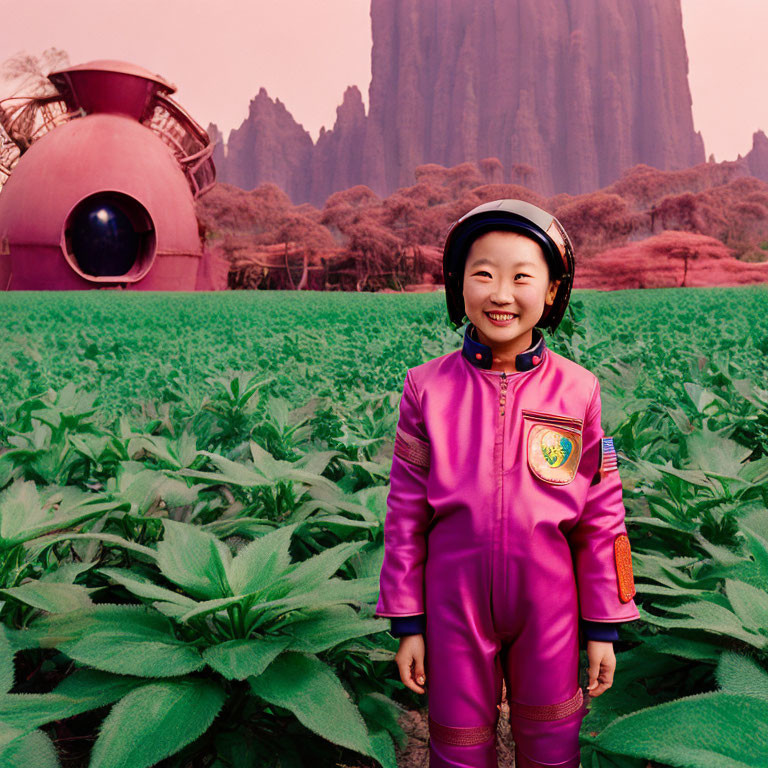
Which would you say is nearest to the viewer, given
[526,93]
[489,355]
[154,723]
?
[154,723]

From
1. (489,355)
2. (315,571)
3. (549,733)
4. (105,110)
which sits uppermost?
(105,110)

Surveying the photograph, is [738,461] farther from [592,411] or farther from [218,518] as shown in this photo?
[218,518]

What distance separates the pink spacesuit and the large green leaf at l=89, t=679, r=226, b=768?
11.4 inches

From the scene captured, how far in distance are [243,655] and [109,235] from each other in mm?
11309

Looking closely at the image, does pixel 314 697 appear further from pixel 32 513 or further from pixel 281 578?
pixel 32 513

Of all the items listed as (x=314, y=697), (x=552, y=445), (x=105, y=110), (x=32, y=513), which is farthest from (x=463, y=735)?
(x=105, y=110)

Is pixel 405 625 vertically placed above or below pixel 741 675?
above

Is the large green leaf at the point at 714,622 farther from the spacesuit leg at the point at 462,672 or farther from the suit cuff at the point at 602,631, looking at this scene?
the spacesuit leg at the point at 462,672

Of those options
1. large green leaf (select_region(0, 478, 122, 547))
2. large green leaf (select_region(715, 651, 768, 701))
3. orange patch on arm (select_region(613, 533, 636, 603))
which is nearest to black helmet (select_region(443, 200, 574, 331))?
orange patch on arm (select_region(613, 533, 636, 603))

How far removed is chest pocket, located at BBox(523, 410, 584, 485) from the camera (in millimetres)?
970

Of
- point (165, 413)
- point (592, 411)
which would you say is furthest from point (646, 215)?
point (592, 411)

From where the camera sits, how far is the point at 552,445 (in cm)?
98

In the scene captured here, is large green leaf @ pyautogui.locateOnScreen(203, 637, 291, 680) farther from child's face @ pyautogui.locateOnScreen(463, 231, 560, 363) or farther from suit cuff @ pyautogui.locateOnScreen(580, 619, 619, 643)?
child's face @ pyautogui.locateOnScreen(463, 231, 560, 363)

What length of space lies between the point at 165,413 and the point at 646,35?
54.6 m
